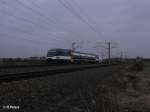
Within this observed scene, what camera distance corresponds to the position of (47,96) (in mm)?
8727

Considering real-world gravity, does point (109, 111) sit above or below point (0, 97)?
below

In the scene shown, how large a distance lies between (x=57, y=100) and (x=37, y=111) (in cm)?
193

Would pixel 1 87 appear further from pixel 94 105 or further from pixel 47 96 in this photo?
pixel 94 105

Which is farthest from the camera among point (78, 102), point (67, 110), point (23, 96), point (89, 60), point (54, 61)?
point (89, 60)

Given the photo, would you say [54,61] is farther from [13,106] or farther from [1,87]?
[13,106]

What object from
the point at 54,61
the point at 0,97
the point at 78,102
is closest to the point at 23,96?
the point at 0,97

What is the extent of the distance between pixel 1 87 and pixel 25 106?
2.61 metres

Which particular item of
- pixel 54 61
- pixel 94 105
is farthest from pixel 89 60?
pixel 94 105

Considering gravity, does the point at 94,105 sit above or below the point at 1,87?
below

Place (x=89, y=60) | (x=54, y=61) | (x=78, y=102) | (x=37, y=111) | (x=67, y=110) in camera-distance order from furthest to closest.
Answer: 1. (x=89, y=60)
2. (x=54, y=61)
3. (x=78, y=102)
4. (x=67, y=110)
5. (x=37, y=111)

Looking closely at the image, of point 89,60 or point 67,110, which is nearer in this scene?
point 67,110

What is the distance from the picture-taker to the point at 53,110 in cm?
694

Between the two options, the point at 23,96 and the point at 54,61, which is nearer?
the point at 23,96

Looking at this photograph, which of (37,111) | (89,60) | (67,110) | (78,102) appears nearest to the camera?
(37,111)
